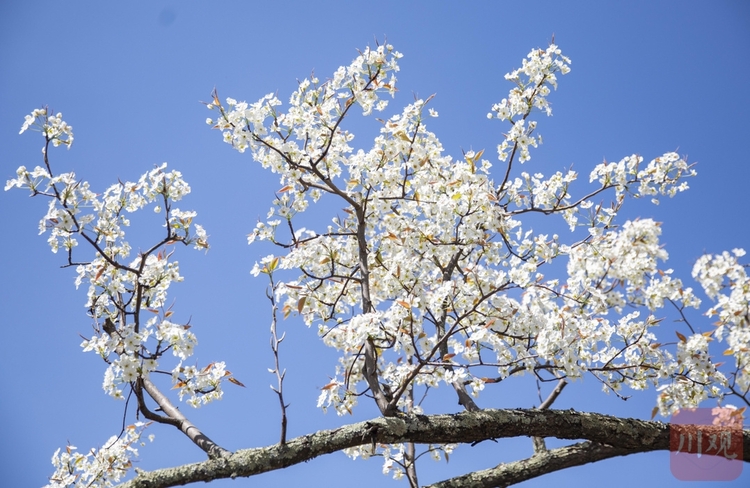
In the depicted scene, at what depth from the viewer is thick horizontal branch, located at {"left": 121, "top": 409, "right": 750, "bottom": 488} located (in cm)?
299

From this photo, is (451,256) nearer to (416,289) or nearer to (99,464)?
(416,289)

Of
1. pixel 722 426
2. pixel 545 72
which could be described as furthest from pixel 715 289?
pixel 545 72

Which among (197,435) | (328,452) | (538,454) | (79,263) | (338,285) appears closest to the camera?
(328,452)

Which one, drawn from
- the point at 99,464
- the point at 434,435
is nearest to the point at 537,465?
the point at 434,435

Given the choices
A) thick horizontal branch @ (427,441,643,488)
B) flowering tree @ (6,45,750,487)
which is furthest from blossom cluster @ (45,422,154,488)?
thick horizontal branch @ (427,441,643,488)

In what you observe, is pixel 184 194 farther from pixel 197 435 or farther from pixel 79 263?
pixel 197 435

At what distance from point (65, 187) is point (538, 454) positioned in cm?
354

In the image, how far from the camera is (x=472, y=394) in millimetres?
4141

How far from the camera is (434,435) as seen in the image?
3221 mm

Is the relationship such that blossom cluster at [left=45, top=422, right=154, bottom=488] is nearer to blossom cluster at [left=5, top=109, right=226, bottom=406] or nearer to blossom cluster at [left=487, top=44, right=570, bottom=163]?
blossom cluster at [left=5, top=109, right=226, bottom=406]

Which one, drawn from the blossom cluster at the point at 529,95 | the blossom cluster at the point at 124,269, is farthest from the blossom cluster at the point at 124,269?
the blossom cluster at the point at 529,95

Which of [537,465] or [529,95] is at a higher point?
[529,95]

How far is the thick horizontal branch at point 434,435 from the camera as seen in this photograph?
118 inches

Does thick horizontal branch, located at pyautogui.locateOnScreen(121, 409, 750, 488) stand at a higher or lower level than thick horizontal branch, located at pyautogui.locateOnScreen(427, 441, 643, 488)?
higher
